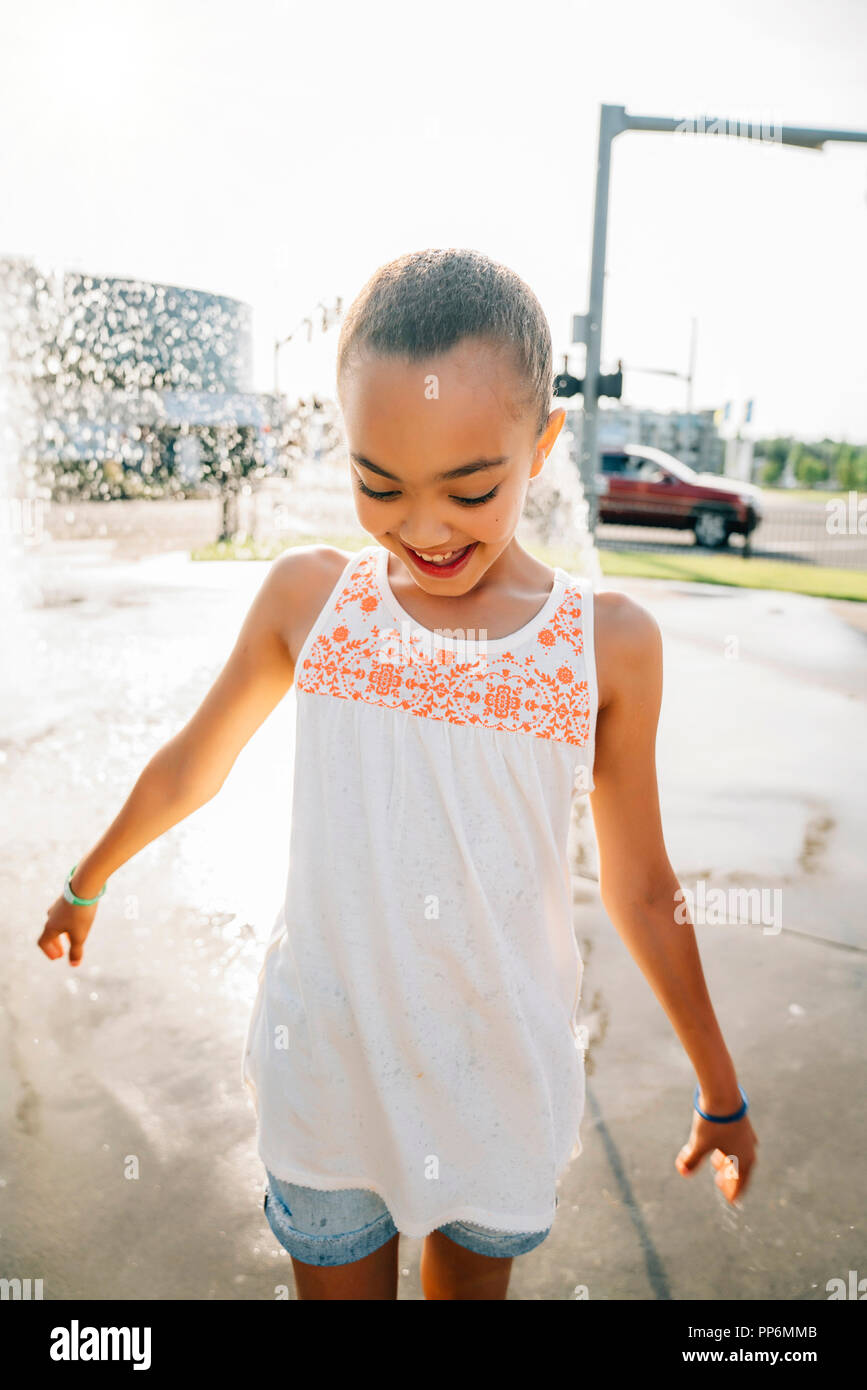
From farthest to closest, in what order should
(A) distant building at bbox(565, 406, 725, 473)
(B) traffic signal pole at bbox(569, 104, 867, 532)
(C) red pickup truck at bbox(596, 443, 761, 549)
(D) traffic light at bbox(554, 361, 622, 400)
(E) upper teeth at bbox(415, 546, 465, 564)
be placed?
1. (A) distant building at bbox(565, 406, 725, 473)
2. (C) red pickup truck at bbox(596, 443, 761, 549)
3. (D) traffic light at bbox(554, 361, 622, 400)
4. (B) traffic signal pole at bbox(569, 104, 867, 532)
5. (E) upper teeth at bbox(415, 546, 465, 564)

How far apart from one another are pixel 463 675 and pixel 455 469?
26 cm

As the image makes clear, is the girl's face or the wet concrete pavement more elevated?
the girl's face

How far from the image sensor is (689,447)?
59188 millimetres

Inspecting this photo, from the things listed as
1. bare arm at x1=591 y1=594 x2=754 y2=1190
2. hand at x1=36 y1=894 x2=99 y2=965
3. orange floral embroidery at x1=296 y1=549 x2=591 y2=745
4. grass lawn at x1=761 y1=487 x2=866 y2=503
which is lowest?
grass lawn at x1=761 y1=487 x2=866 y2=503

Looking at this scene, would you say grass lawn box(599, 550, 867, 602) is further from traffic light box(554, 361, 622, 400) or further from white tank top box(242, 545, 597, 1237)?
white tank top box(242, 545, 597, 1237)

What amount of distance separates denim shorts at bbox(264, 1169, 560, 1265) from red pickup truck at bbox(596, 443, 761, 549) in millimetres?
15354

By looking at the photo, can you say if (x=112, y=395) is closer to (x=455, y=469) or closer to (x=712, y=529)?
(x=712, y=529)

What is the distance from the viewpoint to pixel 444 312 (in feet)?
3.30

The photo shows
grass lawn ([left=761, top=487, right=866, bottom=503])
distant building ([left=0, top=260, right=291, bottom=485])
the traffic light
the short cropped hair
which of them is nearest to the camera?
the short cropped hair

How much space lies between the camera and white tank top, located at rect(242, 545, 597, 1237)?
117 centimetres

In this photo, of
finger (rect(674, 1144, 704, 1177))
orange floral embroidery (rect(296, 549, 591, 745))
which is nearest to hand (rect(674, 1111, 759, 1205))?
finger (rect(674, 1144, 704, 1177))

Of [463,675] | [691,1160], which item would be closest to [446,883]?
[463,675]

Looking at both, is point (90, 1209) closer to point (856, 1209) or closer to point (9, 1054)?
point (9, 1054)
